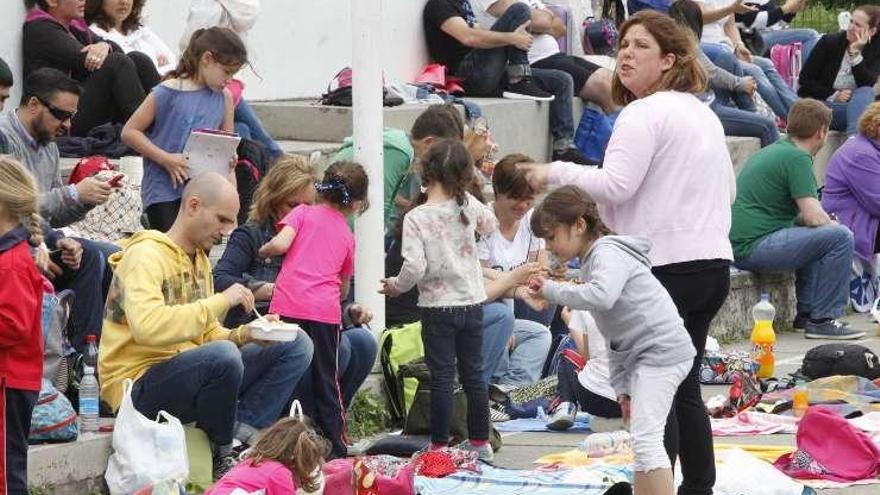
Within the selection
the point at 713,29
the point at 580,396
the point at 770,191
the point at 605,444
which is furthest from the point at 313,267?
the point at 713,29

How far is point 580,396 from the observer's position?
9711mm

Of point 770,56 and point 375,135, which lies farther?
point 770,56

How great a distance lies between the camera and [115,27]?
1108 centimetres

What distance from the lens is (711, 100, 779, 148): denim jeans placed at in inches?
609

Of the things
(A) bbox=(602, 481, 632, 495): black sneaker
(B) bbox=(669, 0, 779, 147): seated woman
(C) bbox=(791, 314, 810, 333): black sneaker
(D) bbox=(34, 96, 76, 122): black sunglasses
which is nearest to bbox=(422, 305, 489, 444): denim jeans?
(A) bbox=(602, 481, 632, 495): black sneaker

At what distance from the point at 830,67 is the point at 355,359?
29.8 ft

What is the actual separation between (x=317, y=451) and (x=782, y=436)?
3.26 metres

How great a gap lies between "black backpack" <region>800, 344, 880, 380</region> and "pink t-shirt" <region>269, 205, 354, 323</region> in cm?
317

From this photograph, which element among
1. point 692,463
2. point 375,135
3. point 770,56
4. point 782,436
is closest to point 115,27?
point 375,135

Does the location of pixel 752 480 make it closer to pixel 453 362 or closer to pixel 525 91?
pixel 453 362

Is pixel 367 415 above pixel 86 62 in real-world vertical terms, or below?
below

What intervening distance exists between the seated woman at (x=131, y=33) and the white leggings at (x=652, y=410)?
4246mm

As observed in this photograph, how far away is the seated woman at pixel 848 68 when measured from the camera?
16.7m

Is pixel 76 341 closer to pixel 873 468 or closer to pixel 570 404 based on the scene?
pixel 570 404
